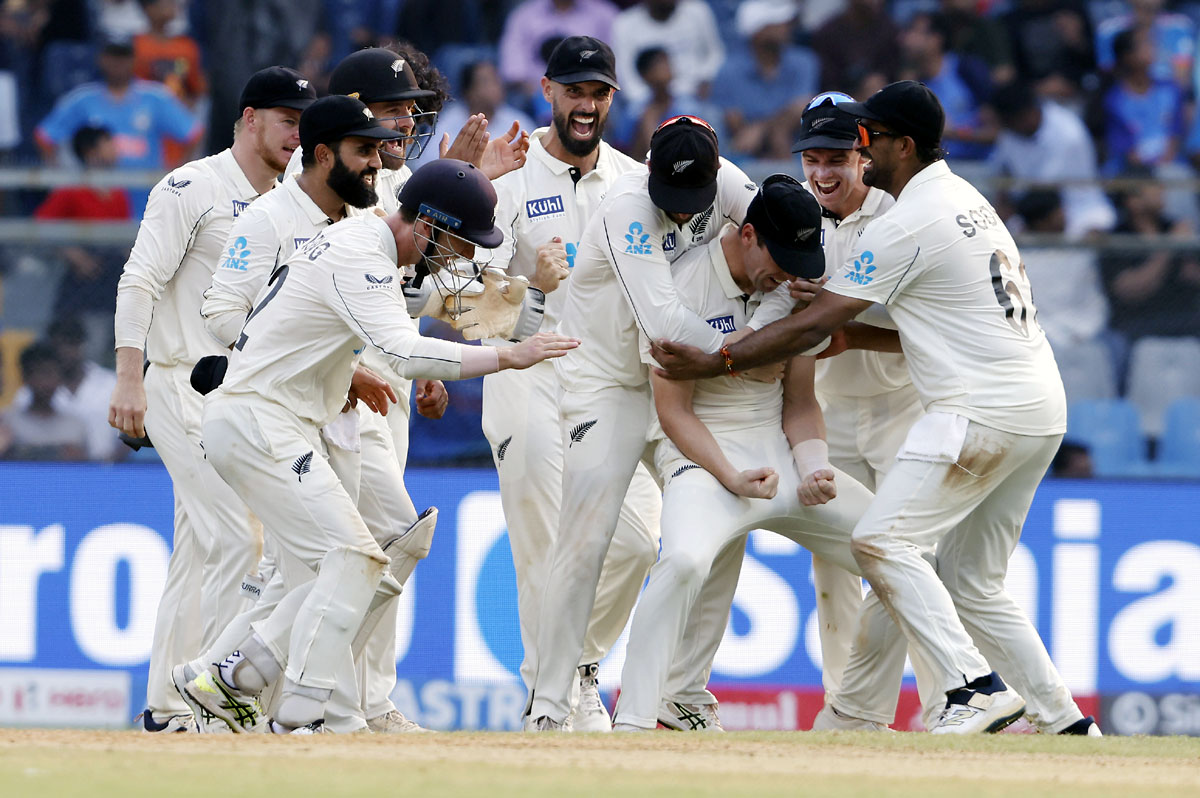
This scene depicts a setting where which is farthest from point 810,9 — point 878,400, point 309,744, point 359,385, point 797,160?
point 309,744

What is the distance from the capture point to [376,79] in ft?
22.5

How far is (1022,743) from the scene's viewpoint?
5809 mm

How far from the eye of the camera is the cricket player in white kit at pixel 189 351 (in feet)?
22.6

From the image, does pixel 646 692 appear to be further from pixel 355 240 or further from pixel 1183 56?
pixel 1183 56

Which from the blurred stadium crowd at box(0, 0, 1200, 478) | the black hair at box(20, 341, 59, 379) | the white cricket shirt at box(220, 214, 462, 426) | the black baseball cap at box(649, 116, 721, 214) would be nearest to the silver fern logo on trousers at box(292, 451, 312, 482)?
the white cricket shirt at box(220, 214, 462, 426)

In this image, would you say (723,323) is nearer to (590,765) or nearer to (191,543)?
(590,765)

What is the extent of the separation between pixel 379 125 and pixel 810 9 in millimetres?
7198

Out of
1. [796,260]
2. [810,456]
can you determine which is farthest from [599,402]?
[796,260]

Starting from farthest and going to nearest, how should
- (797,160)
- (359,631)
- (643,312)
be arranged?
1. (797,160)
2. (359,631)
3. (643,312)

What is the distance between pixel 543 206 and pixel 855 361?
1.49 meters

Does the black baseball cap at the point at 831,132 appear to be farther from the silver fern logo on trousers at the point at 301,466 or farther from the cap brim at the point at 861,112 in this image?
the silver fern logo on trousers at the point at 301,466

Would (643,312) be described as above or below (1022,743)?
above

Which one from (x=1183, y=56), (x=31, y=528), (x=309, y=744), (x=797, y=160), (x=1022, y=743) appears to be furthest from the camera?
(x=1183, y=56)

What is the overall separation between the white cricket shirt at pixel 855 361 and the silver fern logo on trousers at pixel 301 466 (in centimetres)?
222
